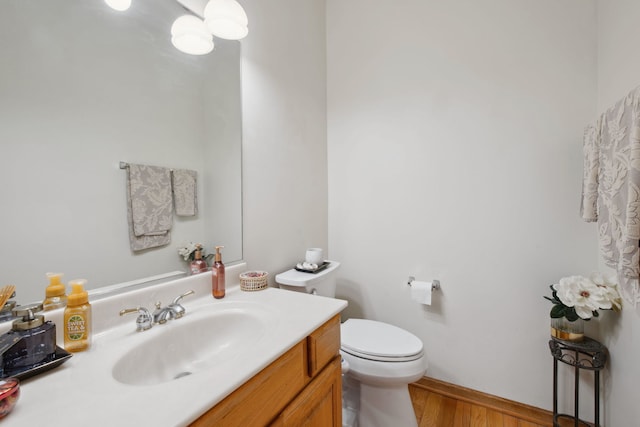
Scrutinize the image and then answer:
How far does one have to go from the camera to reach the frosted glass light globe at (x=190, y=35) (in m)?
1.05

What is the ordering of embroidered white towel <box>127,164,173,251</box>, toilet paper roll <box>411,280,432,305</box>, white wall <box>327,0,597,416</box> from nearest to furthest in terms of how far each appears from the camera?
embroidered white towel <box>127,164,173,251</box>, white wall <box>327,0,597,416</box>, toilet paper roll <box>411,280,432,305</box>

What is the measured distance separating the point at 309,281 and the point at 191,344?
0.63 metres

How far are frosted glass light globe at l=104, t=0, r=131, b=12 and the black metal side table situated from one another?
224 centimetres

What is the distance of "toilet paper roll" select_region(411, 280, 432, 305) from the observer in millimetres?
1579

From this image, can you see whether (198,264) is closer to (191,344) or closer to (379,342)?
(191,344)

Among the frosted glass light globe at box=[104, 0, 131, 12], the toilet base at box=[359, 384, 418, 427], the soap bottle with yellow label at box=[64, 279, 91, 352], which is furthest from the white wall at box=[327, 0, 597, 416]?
the soap bottle with yellow label at box=[64, 279, 91, 352]

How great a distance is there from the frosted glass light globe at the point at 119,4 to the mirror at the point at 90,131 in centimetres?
1

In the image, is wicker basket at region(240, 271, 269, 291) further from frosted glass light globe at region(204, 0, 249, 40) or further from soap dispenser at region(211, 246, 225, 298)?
frosted glass light globe at region(204, 0, 249, 40)

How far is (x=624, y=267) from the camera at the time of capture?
0.82 metres

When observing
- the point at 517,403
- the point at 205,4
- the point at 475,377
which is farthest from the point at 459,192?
the point at 205,4

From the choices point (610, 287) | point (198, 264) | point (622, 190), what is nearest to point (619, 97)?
point (622, 190)

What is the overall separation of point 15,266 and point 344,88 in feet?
6.11

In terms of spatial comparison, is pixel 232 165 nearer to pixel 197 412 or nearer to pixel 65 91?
pixel 65 91

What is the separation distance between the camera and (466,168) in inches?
61.8
